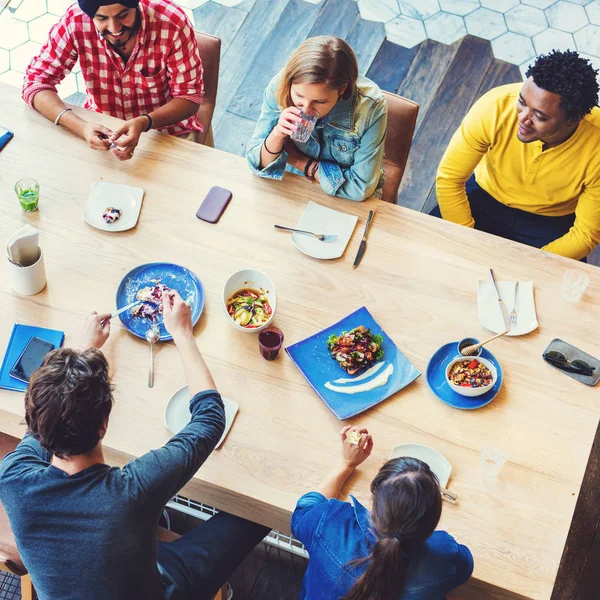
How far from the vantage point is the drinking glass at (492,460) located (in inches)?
67.9

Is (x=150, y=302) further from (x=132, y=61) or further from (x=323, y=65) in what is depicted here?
(x=132, y=61)

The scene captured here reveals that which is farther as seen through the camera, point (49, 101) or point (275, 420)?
point (49, 101)

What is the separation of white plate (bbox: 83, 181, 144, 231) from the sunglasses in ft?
4.15

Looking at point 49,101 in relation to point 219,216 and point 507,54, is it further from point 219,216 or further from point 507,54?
point 507,54

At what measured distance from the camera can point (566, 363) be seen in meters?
1.89

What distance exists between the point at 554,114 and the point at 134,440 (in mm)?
1567

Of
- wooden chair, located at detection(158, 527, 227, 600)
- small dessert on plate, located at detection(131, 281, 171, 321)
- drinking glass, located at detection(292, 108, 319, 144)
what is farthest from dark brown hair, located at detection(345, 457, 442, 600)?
drinking glass, located at detection(292, 108, 319, 144)

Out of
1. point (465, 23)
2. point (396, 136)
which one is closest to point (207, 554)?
point (396, 136)

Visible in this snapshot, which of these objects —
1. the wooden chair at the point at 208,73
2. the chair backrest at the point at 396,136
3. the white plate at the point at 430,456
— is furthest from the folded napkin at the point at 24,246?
the chair backrest at the point at 396,136

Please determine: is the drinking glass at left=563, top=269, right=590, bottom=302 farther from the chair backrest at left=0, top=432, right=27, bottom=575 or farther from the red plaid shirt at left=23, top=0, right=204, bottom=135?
the chair backrest at left=0, top=432, right=27, bottom=575

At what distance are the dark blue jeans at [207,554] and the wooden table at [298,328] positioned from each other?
21cm

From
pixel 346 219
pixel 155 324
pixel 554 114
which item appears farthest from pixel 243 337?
pixel 554 114

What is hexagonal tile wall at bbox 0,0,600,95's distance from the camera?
12.1 feet

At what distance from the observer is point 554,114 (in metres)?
2.11
